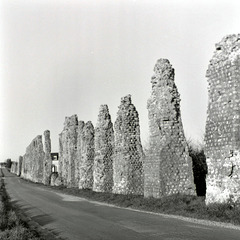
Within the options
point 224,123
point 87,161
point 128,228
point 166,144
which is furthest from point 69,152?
point 128,228

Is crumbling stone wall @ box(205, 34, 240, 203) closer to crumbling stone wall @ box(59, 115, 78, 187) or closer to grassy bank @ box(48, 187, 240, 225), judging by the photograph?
grassy bank @ box(48, 187, 240, 225)

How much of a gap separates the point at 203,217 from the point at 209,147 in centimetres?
333

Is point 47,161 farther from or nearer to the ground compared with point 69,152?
nearer to the ground

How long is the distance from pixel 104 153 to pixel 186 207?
553 inches

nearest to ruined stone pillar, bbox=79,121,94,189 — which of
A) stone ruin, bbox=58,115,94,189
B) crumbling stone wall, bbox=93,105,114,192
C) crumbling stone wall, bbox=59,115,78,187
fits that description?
stone ruin, bbox=58,115,94,189

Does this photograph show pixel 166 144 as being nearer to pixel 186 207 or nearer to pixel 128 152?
pixel 186 207

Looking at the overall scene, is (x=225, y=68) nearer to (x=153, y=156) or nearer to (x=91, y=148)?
(x=153, y=156)

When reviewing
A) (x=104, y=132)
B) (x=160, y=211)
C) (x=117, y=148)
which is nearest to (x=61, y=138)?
(x=104, y=132)

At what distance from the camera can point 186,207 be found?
14375 millimetres

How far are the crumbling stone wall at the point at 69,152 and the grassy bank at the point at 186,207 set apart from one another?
55.4 feet

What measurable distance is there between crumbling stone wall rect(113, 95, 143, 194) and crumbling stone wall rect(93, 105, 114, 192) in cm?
351

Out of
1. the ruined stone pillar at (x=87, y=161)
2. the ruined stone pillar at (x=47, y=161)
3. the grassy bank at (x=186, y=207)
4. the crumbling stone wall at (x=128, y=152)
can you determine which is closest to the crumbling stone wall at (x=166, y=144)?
the grassy bank at (x=186, y=207)

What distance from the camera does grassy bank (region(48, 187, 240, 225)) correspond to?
11983mm

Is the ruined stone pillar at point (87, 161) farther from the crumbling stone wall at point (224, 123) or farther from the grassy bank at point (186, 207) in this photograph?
the crumbling stone wall at point (224, 123)
